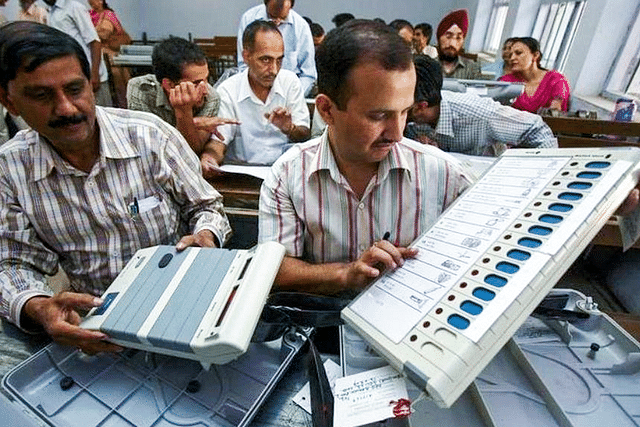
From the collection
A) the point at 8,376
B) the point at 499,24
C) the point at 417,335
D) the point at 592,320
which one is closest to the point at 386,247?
the point at 417,335

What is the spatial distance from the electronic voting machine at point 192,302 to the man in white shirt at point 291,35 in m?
2.35

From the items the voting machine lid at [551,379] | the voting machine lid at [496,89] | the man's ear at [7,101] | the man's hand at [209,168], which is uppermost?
the man's ear at [7,101]

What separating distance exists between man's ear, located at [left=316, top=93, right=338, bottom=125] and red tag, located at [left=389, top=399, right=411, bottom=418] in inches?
24.5

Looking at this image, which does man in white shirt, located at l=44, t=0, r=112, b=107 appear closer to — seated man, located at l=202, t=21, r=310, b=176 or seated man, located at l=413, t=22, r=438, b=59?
seated man, located at l=202, t=21, r=310, b=176

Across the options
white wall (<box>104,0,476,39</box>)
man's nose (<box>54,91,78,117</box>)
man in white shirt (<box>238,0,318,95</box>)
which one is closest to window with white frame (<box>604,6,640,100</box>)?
man in white shirt (<box>238,0,318,95</box>)

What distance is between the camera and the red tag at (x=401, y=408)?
0.51 m

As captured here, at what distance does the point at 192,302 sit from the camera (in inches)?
24.2

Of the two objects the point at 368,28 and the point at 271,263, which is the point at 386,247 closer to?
the point at 271,263

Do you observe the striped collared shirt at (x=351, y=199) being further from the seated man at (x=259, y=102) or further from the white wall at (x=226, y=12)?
the white wall at (x=226, y=12)

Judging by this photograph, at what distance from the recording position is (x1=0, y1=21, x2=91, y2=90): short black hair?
2.69ft

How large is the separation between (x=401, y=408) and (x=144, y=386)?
17.8 inches

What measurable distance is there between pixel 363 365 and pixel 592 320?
0.44 m

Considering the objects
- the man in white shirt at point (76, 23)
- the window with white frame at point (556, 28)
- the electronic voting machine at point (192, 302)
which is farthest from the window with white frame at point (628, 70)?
the man in white shirt at point (76, 23)

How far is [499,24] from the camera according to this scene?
676 centimetres
